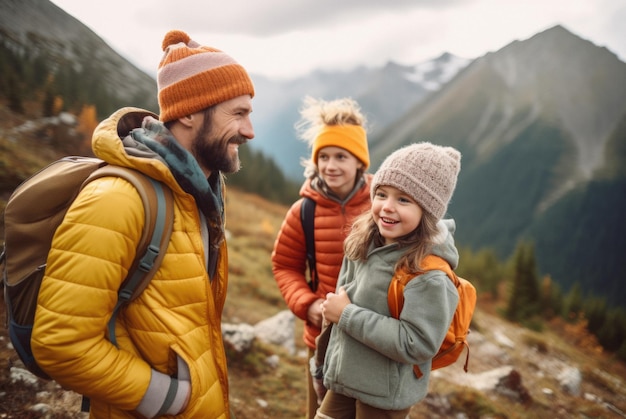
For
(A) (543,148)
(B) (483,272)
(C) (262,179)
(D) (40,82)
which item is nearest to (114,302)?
(D) (40,82)

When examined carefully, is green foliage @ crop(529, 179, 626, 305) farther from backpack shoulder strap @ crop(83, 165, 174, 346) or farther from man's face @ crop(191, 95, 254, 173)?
backpack shoulder strap @ crop(83, 165, 174, 346)

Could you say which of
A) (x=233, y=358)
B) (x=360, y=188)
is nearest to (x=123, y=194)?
(x=360, y=188)

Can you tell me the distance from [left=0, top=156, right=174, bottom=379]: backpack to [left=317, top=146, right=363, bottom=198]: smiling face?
183 centimetres

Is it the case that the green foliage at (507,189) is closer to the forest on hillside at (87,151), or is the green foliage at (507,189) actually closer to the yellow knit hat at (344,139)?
the forest on hillside at (87,151)

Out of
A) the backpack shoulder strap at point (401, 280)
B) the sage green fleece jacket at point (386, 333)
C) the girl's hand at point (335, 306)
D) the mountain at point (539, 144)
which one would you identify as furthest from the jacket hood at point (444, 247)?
the mountain at point (539, 144)

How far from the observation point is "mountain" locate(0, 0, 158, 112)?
11.8 m

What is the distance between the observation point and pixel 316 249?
348 centimetres

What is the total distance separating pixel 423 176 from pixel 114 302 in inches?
79.8

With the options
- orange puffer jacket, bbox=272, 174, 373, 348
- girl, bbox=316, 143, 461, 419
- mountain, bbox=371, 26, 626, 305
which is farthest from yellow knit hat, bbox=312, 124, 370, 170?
mountain, bbox=371, 26, 626, 305

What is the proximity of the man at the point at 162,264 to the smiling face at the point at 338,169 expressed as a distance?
116cm

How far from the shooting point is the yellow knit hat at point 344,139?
3.54 m

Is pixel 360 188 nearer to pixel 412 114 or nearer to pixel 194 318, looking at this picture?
pixel 194 318

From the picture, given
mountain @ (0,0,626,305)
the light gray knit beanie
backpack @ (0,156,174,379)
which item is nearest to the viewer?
backpack @ (0,156,174,379)

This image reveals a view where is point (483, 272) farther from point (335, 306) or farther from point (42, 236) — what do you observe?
point (42, 236)
